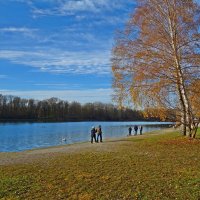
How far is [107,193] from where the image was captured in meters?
9.11

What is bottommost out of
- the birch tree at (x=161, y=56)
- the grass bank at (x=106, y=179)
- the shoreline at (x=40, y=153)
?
the grass bank at (x=106, y=179)

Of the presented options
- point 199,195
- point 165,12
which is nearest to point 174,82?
point 165,12

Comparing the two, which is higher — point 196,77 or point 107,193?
point 196,77

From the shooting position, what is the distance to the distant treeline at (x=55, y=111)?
146m

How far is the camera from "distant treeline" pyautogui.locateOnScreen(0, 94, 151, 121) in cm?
14625

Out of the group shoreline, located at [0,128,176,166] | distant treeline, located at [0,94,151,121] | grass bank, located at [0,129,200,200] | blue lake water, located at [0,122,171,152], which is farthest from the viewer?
distant treeline, located at [0,94,151,121]

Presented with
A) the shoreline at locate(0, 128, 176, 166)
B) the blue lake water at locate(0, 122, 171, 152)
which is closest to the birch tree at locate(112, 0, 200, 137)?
the shoreline at locate(0, 128, 176, 166)

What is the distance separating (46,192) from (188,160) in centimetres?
718

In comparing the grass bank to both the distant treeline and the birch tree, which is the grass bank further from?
the distant treeline

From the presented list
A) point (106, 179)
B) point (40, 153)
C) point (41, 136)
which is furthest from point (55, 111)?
point (106, 179)

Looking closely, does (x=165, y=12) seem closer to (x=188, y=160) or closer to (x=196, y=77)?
(x=196, y=77)

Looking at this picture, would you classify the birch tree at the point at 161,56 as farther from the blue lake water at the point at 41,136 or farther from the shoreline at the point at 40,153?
the blue lake water at the point at 41,136

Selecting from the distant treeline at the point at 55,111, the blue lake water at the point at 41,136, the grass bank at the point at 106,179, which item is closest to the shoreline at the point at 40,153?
the grass bank at the point at 106,179

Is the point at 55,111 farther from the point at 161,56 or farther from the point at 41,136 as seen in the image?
the point at 161,56
